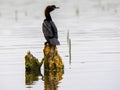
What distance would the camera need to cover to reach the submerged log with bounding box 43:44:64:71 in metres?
20.6

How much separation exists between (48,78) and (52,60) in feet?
5.49

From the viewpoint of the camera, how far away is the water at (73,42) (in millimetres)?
18469

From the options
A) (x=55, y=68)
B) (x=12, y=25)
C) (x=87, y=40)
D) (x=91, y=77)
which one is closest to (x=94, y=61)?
(x=55, y=68)

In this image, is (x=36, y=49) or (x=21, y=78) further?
(x=36, y=49)

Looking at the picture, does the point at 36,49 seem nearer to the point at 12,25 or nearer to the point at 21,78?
the point at 21,78

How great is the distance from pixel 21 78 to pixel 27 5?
45.0 metres

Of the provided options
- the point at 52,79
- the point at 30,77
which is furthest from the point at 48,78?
the point at 30,77

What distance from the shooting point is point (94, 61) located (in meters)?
22.8

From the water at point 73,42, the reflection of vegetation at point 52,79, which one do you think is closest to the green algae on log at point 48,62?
the water at point 73,42

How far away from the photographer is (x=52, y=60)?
2067 cm

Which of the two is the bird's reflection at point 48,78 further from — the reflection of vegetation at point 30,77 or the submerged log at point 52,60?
the submerged log at point 52,60

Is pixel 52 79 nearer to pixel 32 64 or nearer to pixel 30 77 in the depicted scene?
pixel 30 77

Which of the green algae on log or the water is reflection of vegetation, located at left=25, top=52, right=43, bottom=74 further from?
the water

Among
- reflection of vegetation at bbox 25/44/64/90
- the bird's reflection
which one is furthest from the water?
reflection of vegetation at bbox 25/44/64/90
